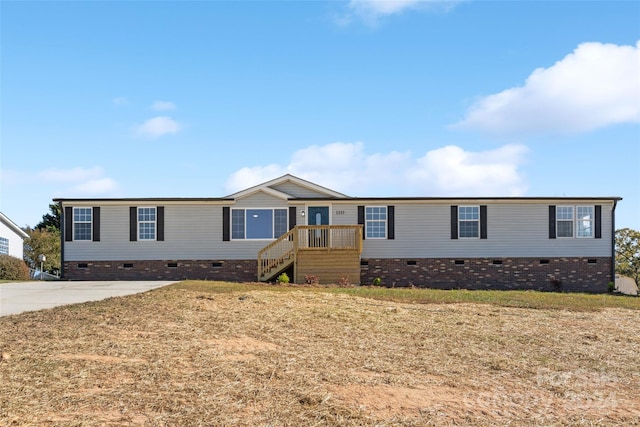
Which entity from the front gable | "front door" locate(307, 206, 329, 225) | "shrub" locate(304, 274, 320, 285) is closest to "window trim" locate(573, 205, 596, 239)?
the front gable

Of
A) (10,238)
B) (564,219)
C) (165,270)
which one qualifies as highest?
(564,219)

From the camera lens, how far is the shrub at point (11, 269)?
2797cm

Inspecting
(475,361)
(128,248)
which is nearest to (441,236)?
(128,248)

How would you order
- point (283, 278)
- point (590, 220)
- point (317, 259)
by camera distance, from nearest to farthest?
1. point (283, 278)
2. point (317, 259)
3. point (590, 220)

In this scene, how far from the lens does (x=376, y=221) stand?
2270cm

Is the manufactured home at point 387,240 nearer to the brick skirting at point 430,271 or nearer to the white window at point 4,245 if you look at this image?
the brick skirting at point 430,271

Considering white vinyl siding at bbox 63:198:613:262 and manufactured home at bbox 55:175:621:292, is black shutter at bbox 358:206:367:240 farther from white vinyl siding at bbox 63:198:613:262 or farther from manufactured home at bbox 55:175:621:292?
white vinyl siding at bbox 63:198:613:262

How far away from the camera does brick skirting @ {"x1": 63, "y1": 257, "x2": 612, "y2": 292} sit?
22641 mm

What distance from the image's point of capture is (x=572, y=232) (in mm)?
22766

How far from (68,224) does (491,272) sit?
16.7 metres

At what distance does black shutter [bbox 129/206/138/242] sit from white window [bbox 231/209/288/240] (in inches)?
148

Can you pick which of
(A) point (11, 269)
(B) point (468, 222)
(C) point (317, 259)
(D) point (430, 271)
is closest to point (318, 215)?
(C) point (317, 259)

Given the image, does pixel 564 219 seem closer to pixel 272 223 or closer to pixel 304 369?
pixel 272 223

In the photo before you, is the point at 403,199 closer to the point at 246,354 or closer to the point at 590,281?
the point at 590,281
